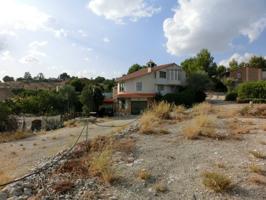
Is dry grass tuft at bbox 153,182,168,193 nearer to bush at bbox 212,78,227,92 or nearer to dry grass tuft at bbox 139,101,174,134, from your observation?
dry grass tuft at bbox 139,101,174,134

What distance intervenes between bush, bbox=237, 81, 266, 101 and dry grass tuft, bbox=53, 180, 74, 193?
35996 mm

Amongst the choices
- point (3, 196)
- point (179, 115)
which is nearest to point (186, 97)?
point (179, 115)

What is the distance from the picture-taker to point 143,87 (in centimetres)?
5394

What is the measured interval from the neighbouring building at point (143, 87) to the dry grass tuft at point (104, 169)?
41.3 metres

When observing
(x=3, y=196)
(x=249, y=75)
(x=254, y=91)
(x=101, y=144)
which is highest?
(x=249, y=75)

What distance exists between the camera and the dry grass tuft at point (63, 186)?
896 centimetres

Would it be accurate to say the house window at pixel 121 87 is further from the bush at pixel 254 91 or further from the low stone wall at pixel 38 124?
the low stone wall at pixel 38 124

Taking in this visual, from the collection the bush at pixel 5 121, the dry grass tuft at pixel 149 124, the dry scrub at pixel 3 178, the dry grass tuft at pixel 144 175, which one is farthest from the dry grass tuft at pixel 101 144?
the bush at pixel 5 121

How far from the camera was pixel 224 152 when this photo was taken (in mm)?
11305

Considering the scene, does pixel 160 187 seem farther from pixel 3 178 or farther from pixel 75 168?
pixel 3 178

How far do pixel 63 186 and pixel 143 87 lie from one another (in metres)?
45.2

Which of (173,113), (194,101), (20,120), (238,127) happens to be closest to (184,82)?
(194,101)

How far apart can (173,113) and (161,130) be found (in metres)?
6.32

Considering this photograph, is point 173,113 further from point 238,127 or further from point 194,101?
point 194,101
